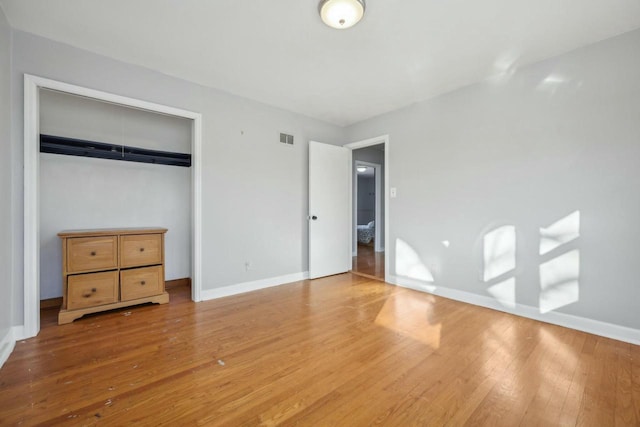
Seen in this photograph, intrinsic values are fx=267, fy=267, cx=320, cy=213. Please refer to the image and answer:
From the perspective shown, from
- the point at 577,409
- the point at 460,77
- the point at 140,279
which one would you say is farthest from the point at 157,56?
the point at 577,409

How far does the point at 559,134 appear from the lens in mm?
2477

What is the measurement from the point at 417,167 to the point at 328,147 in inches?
55.8

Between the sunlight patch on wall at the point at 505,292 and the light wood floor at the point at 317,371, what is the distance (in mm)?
152

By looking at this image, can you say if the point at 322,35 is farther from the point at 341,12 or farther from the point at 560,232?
the point at 560,232

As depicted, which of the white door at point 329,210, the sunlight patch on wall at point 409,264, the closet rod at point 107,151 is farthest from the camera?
the white door at point 329,210

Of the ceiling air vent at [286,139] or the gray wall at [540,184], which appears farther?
the ceiling air vent at [286,139]

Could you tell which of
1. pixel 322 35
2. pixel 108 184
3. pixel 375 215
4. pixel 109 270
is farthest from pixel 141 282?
pixel 375 215

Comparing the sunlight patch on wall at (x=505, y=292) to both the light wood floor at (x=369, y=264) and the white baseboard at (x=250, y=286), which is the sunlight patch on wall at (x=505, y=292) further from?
the white baseboard at (x=250, y=286)

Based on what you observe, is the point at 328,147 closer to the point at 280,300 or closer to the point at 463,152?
the point at 463,152

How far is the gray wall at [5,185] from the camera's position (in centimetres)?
Answer: 196

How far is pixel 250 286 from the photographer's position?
139 inches

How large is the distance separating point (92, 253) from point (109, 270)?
227 mm

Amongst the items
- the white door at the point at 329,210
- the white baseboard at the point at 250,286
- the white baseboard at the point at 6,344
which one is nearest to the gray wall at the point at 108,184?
the white baseboard at the point at 250,286

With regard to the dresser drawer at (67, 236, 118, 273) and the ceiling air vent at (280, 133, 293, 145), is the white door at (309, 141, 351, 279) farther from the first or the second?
the dresser drawer at (67, 236, 118, 273)
